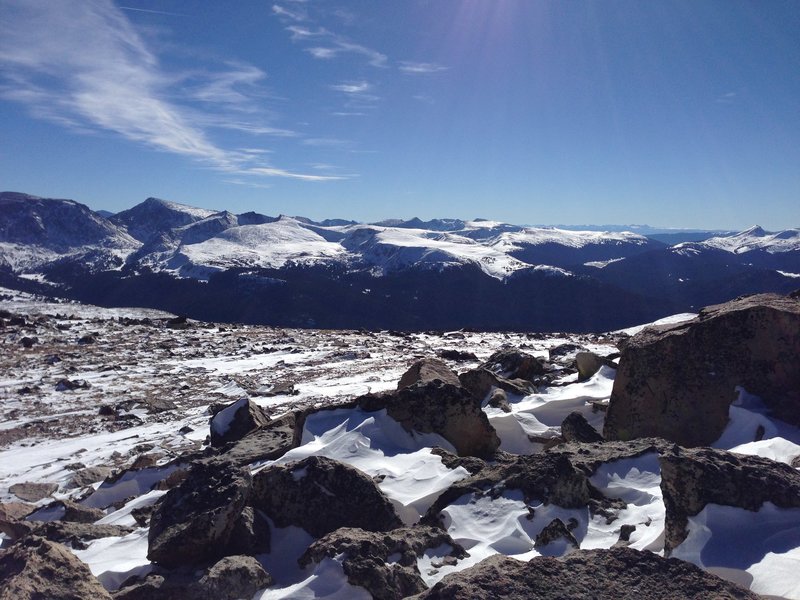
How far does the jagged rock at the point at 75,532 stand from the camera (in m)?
6.59

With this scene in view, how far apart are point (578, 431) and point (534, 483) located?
11.2 ft

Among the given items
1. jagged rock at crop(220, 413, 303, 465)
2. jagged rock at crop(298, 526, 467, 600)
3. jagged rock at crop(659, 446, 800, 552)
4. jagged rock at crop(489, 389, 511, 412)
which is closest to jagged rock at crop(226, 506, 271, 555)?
jagged rock at crop(298, 526, 467, 600)

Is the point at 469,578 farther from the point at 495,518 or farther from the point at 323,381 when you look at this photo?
the point at 323,381

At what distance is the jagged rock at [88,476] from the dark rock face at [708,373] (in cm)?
1065

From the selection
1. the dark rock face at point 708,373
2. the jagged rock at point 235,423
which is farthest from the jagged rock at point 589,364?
the jagged rock at point 235,423

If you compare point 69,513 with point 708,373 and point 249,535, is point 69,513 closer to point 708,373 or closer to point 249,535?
point 249,535

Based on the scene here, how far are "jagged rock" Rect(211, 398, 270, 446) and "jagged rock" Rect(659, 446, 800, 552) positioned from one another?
8219 millimetres

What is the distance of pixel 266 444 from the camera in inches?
352

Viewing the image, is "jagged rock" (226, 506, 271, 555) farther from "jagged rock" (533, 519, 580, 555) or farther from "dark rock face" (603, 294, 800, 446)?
"dark rock face" (603, 294, 800, 446)

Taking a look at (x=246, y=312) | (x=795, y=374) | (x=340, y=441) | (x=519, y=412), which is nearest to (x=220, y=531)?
(x=340, y=441)

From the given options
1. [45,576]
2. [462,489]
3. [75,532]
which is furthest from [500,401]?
[45,576]

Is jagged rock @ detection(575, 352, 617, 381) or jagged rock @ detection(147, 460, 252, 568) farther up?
jagged rock @ detection(575, 352, 617, 381)

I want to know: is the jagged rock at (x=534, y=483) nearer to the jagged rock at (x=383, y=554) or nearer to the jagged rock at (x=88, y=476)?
the jagged rock at (x=383, y=554)

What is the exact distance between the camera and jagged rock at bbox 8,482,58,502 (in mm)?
10484
